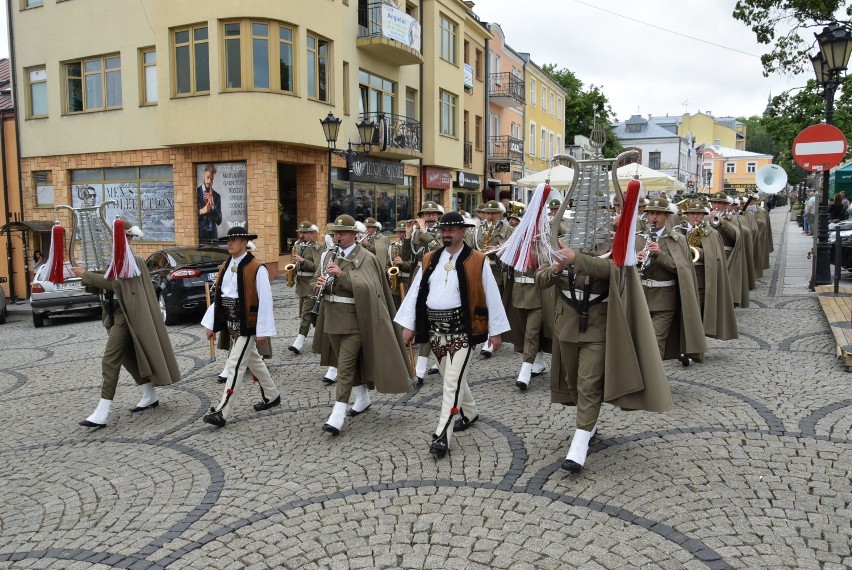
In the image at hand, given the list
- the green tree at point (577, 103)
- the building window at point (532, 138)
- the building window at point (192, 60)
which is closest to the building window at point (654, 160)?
the green tree at point (577, 103)

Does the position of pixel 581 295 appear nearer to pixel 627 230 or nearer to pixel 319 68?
pixel 627 230

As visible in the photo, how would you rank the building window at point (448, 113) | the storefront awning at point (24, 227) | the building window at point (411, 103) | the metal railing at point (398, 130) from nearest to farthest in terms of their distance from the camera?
the storefront awning at point (24, 227) → the metal railing at point (398, 130) → the building window at point (411, 103) → the building window at point (448, 113)

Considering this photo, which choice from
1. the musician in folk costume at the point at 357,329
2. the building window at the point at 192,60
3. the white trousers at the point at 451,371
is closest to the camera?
the white trousers at the point at 451,371

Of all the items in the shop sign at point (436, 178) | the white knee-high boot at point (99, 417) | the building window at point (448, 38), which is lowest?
the white knee-high boot at point (99, 417)

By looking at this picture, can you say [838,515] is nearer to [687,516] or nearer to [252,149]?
[687,516]

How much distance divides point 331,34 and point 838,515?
1972 centimetres

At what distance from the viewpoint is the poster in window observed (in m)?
20.0

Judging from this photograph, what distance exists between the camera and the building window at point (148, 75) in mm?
20984

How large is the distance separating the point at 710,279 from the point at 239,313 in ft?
18.9

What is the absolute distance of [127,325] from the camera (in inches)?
271

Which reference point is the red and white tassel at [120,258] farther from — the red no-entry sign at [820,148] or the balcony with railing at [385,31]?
the balcony with railing at [385,31]

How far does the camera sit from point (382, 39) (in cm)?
2248

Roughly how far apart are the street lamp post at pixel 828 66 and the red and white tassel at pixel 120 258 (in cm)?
1074

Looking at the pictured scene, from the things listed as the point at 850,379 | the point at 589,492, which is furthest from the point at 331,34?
the point at 589,492
